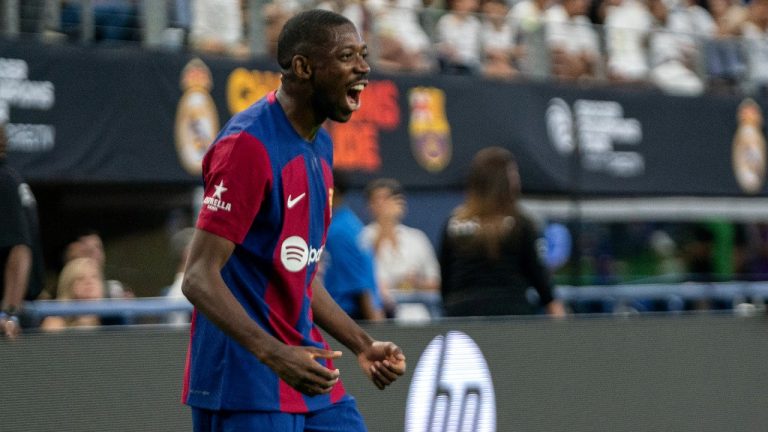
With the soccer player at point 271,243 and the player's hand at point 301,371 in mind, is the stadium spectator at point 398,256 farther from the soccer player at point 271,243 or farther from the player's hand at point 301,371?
the player's hand at point 301,371

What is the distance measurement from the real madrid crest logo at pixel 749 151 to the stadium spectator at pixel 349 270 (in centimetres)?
876

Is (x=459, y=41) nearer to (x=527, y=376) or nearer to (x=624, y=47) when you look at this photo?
(x=624, y=47)

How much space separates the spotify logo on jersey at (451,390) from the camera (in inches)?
241

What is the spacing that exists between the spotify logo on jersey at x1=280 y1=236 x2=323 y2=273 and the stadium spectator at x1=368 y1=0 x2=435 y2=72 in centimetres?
906

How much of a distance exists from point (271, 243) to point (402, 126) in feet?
30.1

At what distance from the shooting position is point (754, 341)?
7.50 m

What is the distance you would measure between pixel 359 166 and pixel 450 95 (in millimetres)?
1386

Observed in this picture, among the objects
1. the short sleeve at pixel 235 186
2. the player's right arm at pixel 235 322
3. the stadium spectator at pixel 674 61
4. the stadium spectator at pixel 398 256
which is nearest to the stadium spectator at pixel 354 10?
the stadium spectator at pixel 398 256

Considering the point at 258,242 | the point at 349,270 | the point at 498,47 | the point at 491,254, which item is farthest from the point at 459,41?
the point at 258,242

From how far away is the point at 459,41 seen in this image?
1373 centimetres

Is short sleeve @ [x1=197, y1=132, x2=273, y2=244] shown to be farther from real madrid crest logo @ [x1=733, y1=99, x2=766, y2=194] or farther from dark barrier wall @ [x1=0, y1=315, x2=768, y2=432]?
real madrid crest logo @ [x1=733, y1=99, x2=766, y2=194]

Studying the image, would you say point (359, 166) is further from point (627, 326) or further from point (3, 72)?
point (627, 326)

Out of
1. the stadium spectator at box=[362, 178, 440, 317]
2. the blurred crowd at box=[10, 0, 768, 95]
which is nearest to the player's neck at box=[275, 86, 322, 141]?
the stadium spectator at box=[362, 178, 440, 317]

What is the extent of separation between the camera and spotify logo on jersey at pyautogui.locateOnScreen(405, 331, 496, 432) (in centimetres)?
613
